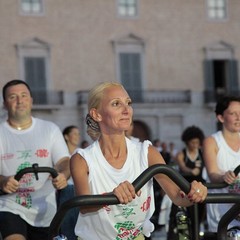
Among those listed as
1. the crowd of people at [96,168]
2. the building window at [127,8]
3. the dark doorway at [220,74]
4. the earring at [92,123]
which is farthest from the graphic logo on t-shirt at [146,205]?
the dark doorway at [220,74]

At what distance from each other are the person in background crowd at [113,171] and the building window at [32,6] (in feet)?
89.4

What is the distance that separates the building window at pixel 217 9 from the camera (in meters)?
33.0

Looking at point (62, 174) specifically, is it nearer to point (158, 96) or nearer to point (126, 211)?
point (126, 211)

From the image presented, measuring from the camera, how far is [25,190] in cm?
492

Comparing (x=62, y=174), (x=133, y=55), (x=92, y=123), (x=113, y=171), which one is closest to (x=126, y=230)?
(x=113, y=171)

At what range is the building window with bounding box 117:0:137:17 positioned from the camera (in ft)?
104

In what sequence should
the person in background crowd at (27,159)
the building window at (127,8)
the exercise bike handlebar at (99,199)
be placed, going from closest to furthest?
the exercise bike handlebar at (99,199)
the person in background crowd at (27,159)
the building window at (127,8)

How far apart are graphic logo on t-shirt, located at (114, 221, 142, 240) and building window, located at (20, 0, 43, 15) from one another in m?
27.5

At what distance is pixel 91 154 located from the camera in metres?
3.60

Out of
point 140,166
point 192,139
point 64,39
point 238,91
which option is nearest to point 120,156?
point 140,166

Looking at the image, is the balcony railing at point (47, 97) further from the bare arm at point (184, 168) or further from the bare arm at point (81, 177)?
the bare arm at point (81, 177)

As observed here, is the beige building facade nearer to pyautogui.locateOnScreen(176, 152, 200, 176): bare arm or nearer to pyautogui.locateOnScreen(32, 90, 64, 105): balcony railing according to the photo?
pyautogui.locateOnScreen(32, 90, 64, 105): balcony railing

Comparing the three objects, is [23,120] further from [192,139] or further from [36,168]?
[192,139]

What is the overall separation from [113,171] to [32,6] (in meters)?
27.6
